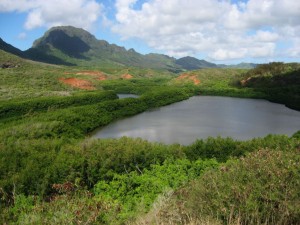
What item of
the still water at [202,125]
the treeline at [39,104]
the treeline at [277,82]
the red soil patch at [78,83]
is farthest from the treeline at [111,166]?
the red soil patch at [78,83]

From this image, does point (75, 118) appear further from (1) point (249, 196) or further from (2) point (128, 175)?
(1) point (249, 196)

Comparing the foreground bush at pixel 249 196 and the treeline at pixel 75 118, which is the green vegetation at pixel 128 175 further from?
the treeline at pixel 75 118

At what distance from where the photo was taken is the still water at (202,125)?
4191 cm

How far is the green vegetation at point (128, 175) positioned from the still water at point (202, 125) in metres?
4.67

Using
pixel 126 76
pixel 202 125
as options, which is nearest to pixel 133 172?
pixel 202 125

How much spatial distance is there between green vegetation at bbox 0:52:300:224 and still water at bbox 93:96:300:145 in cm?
467

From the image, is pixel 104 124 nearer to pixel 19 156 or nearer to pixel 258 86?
pixel 19 156

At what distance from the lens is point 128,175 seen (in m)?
21.1

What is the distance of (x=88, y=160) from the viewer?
2183cm

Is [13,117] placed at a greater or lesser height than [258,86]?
lesser

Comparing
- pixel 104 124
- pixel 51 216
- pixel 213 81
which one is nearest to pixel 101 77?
pixel 213 81

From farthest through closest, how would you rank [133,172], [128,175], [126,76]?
[126,76]
[128,175]
[133,172]

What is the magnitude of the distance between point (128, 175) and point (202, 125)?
29.0 meters

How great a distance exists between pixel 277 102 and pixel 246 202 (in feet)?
250
